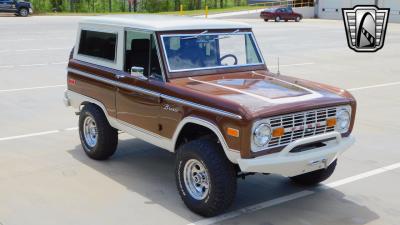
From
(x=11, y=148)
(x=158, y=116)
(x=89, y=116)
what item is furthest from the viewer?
(x=11, y=148)

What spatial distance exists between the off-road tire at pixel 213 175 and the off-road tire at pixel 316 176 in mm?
1368

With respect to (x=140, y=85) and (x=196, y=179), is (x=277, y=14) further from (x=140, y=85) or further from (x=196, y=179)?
(x=196, y=179)

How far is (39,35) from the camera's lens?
25125mm

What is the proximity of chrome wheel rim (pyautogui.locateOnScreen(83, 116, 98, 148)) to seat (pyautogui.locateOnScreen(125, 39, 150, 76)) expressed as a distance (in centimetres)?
113

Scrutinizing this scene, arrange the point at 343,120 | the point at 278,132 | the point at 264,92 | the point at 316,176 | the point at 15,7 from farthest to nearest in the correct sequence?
the point at 15,7 → the point at 316,176 → the point at 343,120 → the point at 264,92 → the point at 278,132

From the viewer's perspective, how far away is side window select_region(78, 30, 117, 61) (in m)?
6.77

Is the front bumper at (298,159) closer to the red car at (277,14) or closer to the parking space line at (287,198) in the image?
the parking space line at (287,198)

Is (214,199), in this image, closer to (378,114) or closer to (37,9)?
(378,114)

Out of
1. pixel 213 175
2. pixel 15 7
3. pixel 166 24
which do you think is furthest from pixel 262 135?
pixel 15 7

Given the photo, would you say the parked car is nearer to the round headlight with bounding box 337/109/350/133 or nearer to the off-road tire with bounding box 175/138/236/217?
the off-road tire with bounding box 175/138/236/217

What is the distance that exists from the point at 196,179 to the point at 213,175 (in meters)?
0.42

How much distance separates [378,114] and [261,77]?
4.86 meters

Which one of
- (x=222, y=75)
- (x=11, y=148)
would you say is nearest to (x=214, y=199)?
(x=222, y=75)

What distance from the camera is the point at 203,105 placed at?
525 centimetres
